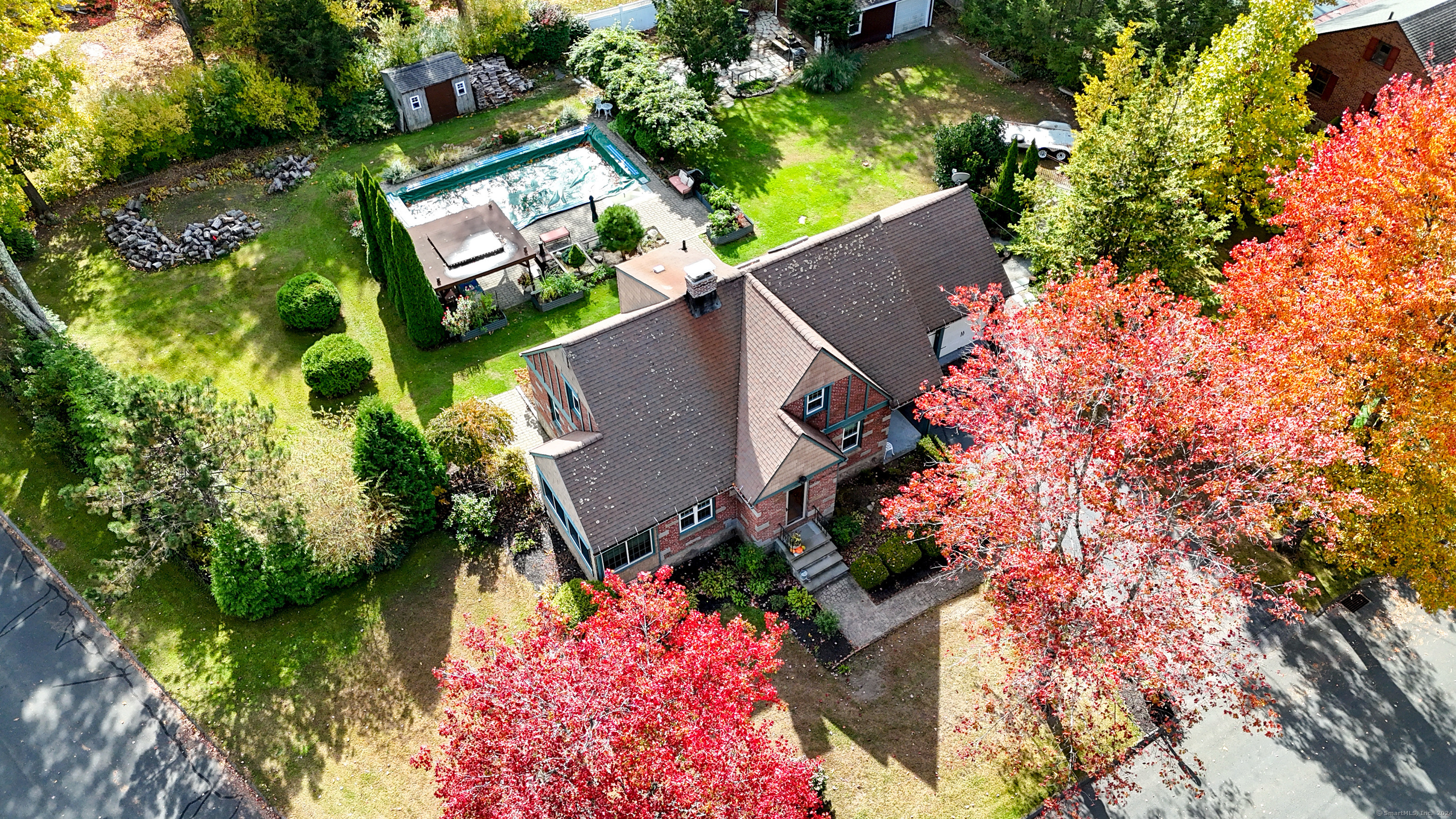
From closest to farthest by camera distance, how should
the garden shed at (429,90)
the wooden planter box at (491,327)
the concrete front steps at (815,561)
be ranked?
the concrete front steps at (815,561), the wooden planter box at (491,327), the garden shed at (429,90)

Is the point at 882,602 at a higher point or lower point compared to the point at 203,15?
lower

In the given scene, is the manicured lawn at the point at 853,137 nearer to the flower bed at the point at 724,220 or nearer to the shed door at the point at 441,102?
the flower bed at the point at 724,220

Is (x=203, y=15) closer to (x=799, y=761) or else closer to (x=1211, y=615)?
(x=799, y=761)

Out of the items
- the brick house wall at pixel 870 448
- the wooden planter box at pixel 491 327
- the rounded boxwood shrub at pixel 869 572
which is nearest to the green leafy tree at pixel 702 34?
the wooden planter box at pixel 491 327

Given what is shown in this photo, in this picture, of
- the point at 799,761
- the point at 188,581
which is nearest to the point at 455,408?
the point at 188,581

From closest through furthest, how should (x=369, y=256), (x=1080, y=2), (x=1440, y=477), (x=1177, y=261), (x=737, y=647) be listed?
(x=737, y=647)
(x=1440, y=477)
(x=1177, y=261)
(x=369, y=256)
(x=1080, y=2)

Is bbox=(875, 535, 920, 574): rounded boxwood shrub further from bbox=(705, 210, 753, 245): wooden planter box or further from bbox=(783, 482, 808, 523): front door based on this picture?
bbox=(705, 210, 753, 245): wooden planter box

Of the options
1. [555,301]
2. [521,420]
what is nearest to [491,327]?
[555,301]
